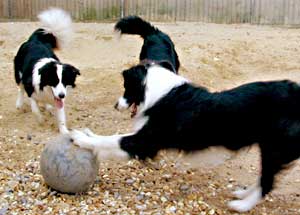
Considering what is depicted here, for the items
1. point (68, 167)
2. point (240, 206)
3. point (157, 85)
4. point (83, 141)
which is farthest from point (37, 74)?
point (240, 206)

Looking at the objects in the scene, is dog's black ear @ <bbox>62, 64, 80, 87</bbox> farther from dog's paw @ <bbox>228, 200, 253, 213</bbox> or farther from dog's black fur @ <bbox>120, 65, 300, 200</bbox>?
dog's paw @ <bbox>228, 200, 253, 213</bbox>

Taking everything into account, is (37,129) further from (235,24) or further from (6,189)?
(235,24)

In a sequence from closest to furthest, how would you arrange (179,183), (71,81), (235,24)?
(179,183)
(71,81)
(235,24)

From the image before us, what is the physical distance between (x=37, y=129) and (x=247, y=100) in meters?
2.80

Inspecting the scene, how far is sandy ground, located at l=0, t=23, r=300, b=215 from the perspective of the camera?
14.1ft

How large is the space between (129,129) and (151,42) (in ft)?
3.65

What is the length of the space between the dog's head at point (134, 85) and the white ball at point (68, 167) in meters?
0.54

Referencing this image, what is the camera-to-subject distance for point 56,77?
225 inches

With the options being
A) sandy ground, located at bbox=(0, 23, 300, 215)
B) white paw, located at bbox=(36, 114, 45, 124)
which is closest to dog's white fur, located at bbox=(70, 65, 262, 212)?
sandy ground, located at bbox=(0, 23, 300, 215)

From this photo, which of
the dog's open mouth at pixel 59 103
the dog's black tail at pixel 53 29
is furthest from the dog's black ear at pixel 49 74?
the dog's black tail at pixel 53 29

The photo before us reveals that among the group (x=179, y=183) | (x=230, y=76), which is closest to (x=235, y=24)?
(x=230, y=76)

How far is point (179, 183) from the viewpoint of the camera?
4684mm

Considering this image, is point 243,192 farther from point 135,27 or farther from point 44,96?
point 135,27

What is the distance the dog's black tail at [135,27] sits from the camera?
261 inches
